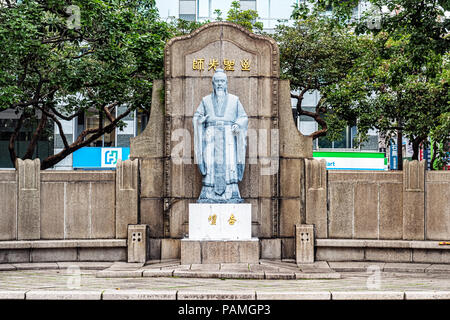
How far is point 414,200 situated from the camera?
14523 millimetres

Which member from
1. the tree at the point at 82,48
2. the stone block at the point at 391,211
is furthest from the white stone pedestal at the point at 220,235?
the tree at the point at 82,48

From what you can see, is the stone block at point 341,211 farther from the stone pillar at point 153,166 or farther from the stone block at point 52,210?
the stone block at point 52,210

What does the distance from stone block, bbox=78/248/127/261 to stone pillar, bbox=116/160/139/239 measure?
0.36 meters

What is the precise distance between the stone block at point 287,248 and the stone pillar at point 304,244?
0.42m

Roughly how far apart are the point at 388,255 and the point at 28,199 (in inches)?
355

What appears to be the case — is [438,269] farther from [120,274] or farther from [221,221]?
[120,274]

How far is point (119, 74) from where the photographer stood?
2031cm

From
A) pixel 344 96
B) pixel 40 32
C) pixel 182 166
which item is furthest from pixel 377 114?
pixel 40 32

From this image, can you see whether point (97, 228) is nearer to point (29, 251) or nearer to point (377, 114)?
point (29, 251)

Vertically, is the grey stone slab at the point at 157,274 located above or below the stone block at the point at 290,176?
below

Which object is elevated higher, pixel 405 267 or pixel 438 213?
pixel 438 213

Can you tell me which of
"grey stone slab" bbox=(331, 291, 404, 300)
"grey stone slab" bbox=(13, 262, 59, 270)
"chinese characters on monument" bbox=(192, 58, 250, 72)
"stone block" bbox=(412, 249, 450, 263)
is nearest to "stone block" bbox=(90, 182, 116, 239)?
"grey stone slab" bbox=(13, 262, 59, 270)

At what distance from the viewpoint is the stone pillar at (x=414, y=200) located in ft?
47.5

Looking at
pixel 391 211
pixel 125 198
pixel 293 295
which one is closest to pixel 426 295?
pixel 293 295
